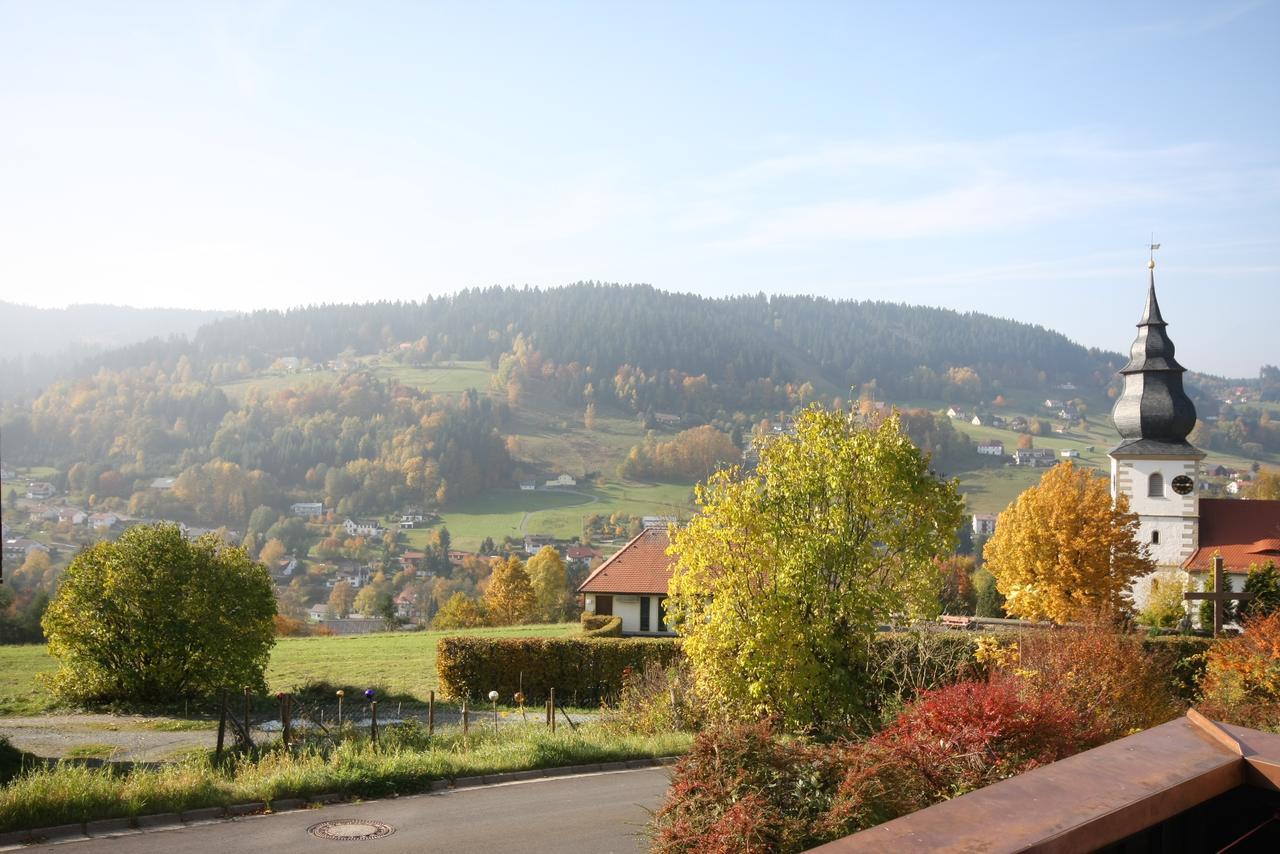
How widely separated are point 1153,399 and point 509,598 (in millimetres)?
43004

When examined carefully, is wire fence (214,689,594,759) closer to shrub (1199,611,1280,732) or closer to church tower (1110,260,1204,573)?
shrub (1199,611,1280,732)

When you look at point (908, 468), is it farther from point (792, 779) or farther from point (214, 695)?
point (214, 695)

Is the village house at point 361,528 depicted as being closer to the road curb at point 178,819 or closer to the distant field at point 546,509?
the distant field at point 546,509

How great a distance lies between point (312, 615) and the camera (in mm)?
99250

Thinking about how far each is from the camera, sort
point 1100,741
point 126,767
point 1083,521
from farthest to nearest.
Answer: point 1083,521, point 126,767, point 1100,741

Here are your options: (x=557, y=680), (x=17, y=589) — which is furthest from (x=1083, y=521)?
(x=17, y=589)

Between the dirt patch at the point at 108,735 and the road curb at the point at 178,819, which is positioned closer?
the road curb at the point at 178,819

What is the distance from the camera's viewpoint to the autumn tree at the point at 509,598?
229 feet

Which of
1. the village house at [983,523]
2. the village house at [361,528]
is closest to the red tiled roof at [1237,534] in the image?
the village house at [983,523]

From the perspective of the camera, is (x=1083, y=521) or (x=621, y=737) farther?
(x=1083, y=521)

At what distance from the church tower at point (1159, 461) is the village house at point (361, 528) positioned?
325ft

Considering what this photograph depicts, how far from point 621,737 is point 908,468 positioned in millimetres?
8035

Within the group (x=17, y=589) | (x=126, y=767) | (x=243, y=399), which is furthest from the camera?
(x=243, y=399)

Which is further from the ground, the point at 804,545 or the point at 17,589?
the point at 804,545
